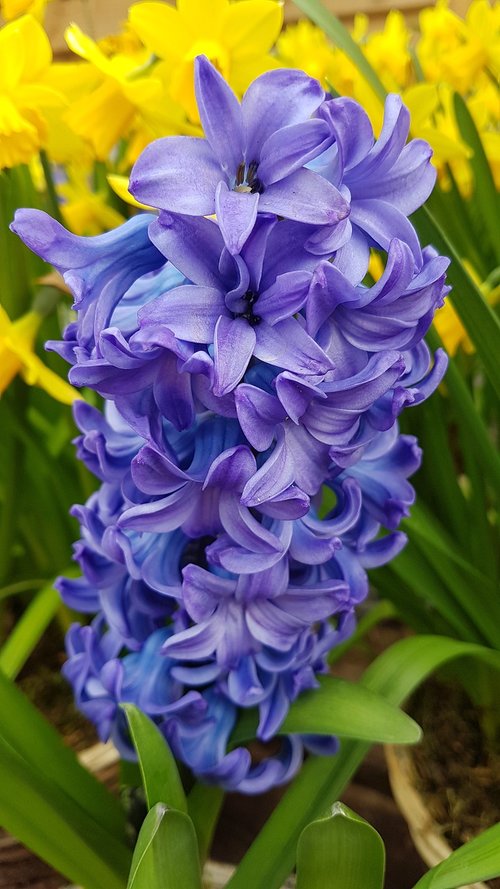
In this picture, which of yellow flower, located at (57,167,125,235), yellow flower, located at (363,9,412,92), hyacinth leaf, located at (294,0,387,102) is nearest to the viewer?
hyacinth leaf, located at (294,0,387,102)

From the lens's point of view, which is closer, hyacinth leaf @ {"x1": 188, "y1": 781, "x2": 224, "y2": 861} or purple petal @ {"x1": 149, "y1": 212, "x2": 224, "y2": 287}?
purple petal @ {"x1": 149, "y1": 212, "x2": 224, "y2": 287}

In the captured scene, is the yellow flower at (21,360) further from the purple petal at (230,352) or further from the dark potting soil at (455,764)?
the dark potting soil at (455,764)

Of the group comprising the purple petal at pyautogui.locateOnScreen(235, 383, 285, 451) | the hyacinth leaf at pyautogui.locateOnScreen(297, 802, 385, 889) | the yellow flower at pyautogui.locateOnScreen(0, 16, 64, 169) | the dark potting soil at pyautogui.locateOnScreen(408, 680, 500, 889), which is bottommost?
the dark potting soil at pyautogui.locateOnScreen(408, 680, 500, 889)

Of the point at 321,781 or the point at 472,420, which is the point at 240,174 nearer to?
the point at 472,420

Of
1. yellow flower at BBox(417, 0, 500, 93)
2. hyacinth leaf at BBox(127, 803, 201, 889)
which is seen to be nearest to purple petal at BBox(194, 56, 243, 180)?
hyacinth leaf at BBox(127, 803, 201, 889)

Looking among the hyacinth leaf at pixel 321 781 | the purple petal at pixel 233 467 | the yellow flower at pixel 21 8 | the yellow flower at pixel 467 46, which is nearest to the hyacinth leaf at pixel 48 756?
the hyacinth leaf at pixel 321 781

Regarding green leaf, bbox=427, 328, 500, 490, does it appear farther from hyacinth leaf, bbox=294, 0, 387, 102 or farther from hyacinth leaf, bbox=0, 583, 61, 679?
hyacinth leaf, bbox=0, 583, 61, 679
